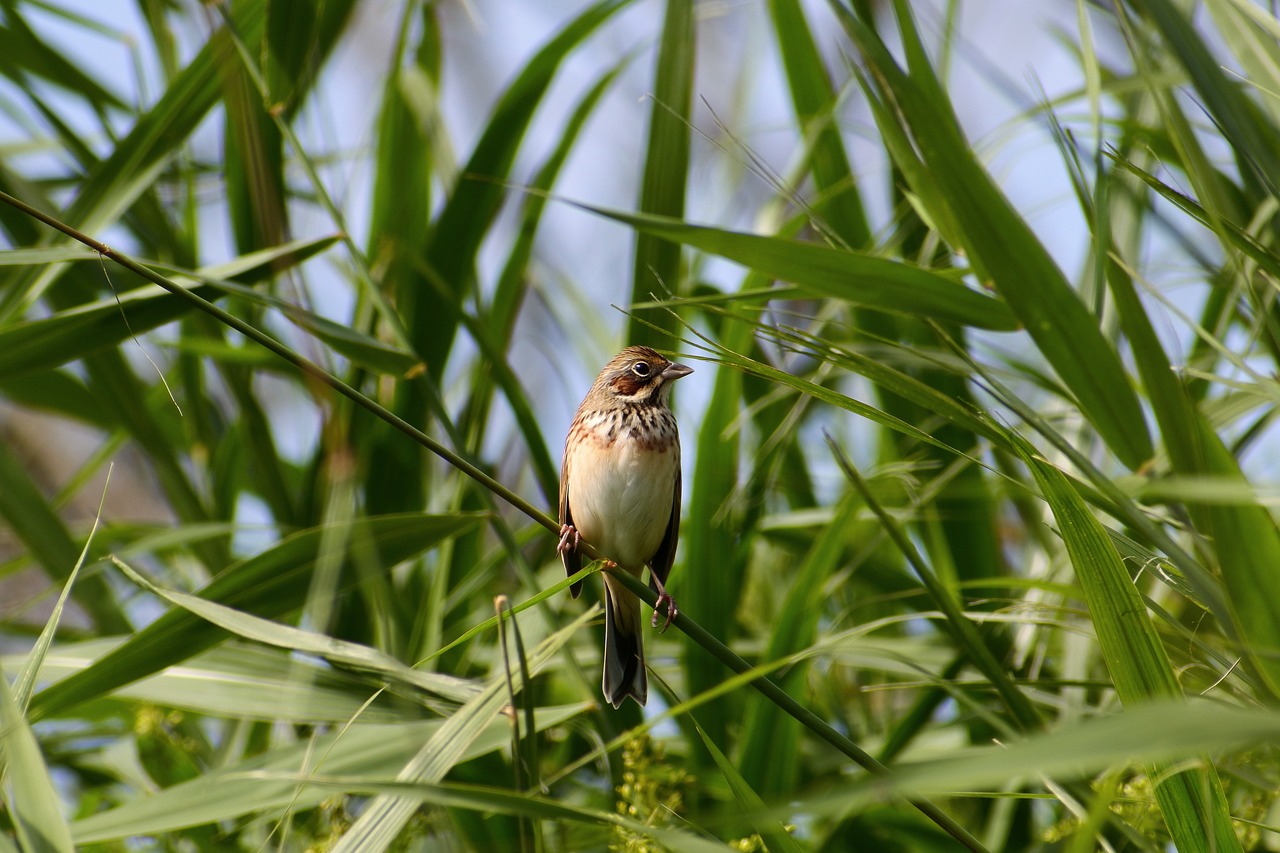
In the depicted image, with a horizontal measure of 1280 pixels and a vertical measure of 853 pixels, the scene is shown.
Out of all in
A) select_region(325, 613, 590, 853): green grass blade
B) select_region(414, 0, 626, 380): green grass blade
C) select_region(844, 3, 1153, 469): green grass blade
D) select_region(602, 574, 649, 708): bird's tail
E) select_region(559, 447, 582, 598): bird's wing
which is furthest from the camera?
select_region(414, 0, 626, 380): green grass blade

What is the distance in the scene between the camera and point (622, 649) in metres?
3.15

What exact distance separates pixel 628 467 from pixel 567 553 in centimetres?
36

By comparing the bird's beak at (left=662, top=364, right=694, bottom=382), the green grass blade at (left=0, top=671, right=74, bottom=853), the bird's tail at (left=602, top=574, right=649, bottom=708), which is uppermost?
the bird's beak at (left=662, top=364, right=694, bottom=382)

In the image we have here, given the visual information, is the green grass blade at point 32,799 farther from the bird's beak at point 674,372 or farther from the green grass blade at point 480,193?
the bird's beak at point 674,372

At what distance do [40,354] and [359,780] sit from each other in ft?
5.25

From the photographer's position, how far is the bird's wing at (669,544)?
3.67 meters

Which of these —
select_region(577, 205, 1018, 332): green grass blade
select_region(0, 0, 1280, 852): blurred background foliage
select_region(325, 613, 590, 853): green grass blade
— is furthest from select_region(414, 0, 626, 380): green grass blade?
select_region(325, 613, 590, 853): green grass blade

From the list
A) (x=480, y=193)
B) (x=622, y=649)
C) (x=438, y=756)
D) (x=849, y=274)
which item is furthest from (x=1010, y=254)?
(x=480, y=193)

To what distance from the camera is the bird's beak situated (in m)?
3.67

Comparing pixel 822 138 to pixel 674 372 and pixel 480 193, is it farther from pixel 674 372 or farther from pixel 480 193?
pixel 480 193

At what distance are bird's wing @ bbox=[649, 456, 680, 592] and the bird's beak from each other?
0.25m

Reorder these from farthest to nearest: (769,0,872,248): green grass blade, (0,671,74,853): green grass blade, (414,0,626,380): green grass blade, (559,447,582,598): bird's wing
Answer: (769,0,872,248): green grass blade
(414,0,626,380): green grass blade
(559,447,582,598): bird's wing
(0,671,74,853): green grass blade

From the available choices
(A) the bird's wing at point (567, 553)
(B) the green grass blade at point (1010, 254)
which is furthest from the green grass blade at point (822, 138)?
(B) the green grass blade at point (1010, 254)

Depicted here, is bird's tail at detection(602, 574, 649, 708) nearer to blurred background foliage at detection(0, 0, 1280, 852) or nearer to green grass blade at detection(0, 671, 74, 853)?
blurred background foliage at detection(0, 0, 1280, 852)
